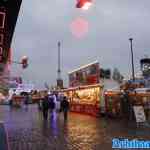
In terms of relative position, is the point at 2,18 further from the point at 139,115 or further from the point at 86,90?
the point at 86,90

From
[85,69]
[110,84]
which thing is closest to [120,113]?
[110,84]

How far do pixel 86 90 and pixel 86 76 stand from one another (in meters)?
1.48

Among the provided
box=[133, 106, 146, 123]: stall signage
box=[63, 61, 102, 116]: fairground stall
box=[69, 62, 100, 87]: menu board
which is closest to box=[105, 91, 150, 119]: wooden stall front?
box=[63, 61, 102, 116]: fairground stall

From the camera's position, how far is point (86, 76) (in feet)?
107

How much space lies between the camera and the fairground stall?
1154 inches

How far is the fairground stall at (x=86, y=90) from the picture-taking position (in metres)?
29.3

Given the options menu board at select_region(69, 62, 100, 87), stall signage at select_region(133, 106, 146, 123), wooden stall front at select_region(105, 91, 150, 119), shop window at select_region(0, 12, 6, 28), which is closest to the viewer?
shop window at select_region(0, 12, 6, 28)

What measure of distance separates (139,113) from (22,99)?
121 feet

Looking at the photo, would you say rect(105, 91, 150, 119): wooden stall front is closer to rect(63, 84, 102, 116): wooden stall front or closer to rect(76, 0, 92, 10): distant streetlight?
rect(63, 84, 102, 116): wooden stall front

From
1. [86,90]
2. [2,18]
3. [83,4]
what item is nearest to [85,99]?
[86,90]

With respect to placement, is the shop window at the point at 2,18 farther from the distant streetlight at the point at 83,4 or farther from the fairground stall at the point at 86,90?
the fairground stall at the point at 86,90

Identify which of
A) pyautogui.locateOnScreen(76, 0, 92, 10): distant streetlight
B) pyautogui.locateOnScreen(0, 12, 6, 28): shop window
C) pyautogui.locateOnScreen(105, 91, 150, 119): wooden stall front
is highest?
pyautogui.locateOnScreen(0, 12, 6, 28): shop window

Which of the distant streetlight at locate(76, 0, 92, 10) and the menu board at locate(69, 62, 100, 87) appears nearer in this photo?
the distant streetlight at locate(76, 0, 92, 10)

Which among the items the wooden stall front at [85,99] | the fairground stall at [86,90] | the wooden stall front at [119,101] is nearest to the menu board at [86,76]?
the fairground stall at [86,90]
